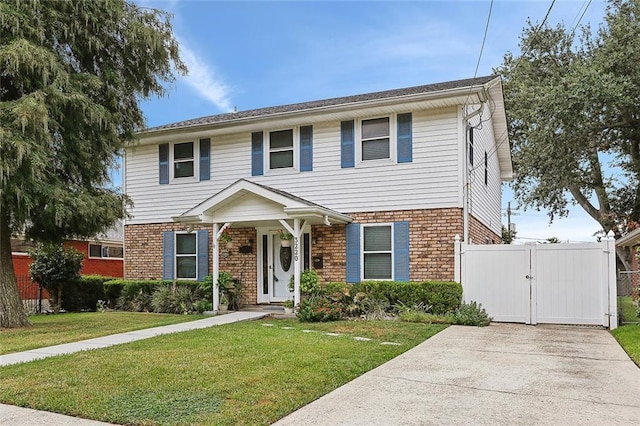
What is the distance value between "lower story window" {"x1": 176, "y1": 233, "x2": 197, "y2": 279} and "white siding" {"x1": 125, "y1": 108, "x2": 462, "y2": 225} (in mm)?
804

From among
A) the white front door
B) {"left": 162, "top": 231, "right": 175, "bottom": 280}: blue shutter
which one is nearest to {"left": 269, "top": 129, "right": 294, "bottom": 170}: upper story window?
→ the white front door

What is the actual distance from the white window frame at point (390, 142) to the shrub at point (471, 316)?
391 centimetres

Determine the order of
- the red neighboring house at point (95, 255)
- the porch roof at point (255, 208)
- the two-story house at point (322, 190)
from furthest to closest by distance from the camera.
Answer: the red neighboring house at point (95, 255) → the two-story house at point (322, 190) → the porch roof at point (255, 208)

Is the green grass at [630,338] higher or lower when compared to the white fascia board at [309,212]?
lower

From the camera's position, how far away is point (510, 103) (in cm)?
2208

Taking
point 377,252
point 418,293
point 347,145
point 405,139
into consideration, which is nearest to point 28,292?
point 347,145

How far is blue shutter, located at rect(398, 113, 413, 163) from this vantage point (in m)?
12.4

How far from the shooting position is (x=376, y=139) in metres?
12.8

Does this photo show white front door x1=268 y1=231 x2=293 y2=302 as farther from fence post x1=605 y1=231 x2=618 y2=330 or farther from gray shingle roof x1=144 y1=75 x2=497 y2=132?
fence post x1=605 y1=231 x2=618 y2=330

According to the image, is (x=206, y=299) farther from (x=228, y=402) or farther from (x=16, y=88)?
(x=228, y=402)

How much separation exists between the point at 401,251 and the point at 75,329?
7373mm

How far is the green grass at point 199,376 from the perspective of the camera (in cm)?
444

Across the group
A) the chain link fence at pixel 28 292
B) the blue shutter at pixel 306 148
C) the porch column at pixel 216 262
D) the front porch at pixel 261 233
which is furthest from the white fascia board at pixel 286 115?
the chain link fence at pixel 28 292

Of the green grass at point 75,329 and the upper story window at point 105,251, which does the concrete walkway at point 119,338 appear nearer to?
the green grass at point 75,329
